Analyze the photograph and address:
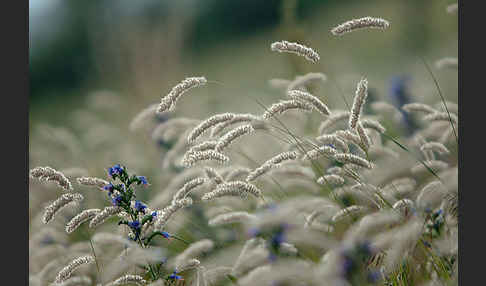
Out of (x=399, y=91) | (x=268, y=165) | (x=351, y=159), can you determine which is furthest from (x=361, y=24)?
(x=399, y=91)

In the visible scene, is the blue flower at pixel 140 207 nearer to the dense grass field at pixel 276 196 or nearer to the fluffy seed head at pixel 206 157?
the dense grass field at pixel 276 196

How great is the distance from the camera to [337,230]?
135 inches

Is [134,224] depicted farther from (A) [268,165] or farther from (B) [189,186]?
(A) [268,165]

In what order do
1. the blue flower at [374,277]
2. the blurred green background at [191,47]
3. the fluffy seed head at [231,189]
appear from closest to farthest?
the fluffy seed head at [231,189], the blue flower at [374,277], the blurred green background at [191,47]

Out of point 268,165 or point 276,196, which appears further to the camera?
point 276,196

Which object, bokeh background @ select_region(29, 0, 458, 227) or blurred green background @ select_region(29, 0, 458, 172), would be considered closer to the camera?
bokeh background @ select_region(29, 0, 458, 227)

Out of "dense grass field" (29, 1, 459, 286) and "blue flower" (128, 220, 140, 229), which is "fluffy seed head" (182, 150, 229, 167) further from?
"blue flower" (128, 220, 140, 229)

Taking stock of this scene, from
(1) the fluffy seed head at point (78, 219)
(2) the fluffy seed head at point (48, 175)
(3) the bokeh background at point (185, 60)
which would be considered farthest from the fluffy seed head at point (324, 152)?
(3) the bokeh background at point (185, 60)

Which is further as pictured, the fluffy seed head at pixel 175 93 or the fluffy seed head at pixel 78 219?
the fluffy seed head at pixel 175 93

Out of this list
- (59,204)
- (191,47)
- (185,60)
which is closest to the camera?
(59,204)

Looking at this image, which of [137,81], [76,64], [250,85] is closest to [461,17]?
[137,81]

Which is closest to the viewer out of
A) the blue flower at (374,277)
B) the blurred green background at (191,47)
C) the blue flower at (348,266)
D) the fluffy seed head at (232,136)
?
the blue flower at (348,266)

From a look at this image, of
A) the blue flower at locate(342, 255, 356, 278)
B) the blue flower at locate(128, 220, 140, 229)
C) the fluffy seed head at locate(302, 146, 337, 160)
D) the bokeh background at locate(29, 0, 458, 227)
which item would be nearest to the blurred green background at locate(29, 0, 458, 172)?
the bokeh background at locate(29, 0, 458, 227)

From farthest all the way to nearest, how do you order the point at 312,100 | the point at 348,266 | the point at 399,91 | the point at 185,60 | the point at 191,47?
the point at 191,47, the point at 185,60, the point at 399,91, the point at 312,100, the point at 348,266
